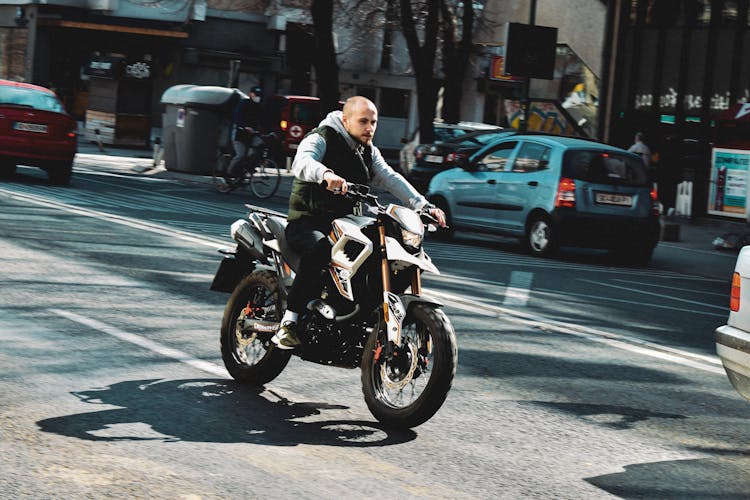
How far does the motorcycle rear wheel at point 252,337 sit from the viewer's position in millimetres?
7129

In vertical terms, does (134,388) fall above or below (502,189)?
below

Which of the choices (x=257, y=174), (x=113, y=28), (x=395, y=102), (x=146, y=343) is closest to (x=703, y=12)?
(x=257, y=174)

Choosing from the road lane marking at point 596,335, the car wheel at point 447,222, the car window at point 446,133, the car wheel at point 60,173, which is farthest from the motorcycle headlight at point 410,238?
the car window at point 446,133

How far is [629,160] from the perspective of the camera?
18016 mm

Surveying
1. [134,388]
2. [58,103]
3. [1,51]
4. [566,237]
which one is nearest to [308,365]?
[134,388]

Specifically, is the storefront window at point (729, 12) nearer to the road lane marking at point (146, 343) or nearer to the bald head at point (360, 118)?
the road lane marking at point (146, 343)

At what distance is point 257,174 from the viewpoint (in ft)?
80.5

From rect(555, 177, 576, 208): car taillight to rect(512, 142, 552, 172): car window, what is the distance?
582 mm

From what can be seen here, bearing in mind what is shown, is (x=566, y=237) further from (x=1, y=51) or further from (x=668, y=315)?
(x=1, y=51)

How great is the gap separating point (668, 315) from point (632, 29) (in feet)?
64.2

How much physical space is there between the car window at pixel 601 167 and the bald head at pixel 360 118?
1108 centimetres

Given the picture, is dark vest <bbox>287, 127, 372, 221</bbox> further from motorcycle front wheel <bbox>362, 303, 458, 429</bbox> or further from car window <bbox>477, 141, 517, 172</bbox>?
car window <bbox>477, 141, 517, 172</bbox>

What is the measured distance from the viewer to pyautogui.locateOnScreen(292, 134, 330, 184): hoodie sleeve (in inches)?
260

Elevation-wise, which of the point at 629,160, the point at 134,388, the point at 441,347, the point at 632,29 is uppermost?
the point at 632,29
